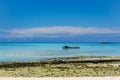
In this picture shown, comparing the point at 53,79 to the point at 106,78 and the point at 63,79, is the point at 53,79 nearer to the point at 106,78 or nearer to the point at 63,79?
the point at 63,79

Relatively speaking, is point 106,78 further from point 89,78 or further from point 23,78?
point 23,78

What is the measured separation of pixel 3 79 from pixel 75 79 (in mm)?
4636

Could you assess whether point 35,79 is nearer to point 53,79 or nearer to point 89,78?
point 53,79

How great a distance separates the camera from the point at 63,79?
2255 cm

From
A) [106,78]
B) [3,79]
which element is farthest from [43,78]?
[106,78]

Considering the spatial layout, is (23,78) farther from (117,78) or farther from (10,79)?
(117,78)

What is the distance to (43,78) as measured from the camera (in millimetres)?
23250

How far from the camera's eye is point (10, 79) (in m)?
22.7

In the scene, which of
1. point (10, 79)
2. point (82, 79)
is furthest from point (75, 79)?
point (10, 79)

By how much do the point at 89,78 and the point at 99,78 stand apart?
645 millimetres

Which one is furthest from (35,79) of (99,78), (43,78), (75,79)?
(99,78)

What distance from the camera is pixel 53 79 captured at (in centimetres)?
2252

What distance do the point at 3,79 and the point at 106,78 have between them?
21.8ft

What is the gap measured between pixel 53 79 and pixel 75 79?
140cm
